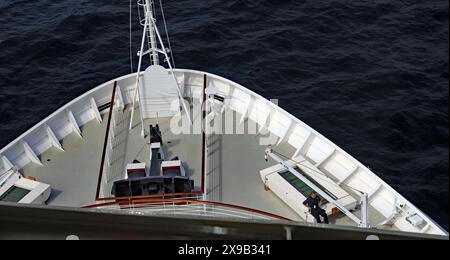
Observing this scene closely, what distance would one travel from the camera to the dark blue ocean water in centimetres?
3750

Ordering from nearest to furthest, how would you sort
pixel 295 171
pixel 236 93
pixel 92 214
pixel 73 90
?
pixel 92 214, pixel 295 171, pixel 236 93, pixel 73 90

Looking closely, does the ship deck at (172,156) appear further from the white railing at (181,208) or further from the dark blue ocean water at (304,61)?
the dark blue ocean water at (304,61)

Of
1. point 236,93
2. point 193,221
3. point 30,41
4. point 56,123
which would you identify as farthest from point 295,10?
point 193,221

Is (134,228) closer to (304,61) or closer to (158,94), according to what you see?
(158,94)

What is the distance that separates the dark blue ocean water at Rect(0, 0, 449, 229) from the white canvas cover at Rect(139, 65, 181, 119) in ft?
36.0

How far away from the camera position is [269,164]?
2950cm

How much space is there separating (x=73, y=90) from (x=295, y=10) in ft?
71.3

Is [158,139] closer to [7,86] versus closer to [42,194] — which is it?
[42,194]

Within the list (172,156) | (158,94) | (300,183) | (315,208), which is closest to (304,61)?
(158,94)

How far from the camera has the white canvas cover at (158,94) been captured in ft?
105

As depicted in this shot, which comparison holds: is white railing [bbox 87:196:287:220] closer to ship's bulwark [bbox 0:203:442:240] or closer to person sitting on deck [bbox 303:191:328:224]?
person sitting on deck [bbox 303:191:328:224]

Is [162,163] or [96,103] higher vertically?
[96,103]

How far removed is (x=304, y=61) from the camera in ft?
149

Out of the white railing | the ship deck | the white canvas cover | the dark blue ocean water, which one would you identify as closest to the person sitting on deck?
the ship deck
